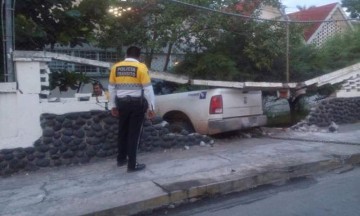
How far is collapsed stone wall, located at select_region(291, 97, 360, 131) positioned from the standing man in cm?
495

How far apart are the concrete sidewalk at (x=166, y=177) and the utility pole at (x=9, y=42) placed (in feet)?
4.92

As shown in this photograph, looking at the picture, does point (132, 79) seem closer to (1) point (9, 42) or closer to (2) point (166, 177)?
(2) point (166, 177)

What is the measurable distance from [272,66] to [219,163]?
5530 millimetres

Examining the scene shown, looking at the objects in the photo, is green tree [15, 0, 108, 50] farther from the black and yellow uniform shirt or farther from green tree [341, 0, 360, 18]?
green tree [341, 0, 360, 18]

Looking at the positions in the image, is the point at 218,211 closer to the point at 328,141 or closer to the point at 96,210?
the point at 96,210

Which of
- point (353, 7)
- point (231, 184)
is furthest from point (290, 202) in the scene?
point (353, 7)

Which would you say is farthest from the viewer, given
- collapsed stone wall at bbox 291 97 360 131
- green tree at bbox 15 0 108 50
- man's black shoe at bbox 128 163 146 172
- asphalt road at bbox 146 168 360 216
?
collapsed stone wall at bbox 291 97 360 131

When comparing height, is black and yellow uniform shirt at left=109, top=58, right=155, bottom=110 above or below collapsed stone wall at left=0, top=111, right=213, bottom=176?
above

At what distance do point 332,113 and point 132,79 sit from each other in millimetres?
6041

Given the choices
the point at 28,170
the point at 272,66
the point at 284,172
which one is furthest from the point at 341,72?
the point at 28,170

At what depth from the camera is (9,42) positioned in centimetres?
686

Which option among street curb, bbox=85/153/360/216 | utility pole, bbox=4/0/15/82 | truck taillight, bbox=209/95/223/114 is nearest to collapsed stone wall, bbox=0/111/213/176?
utility pole, bbox=4/0/15/82

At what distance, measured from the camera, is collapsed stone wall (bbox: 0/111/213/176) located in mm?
6773

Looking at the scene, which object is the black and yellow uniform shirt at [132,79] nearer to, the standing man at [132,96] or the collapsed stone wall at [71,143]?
the standing man at [132,96]
